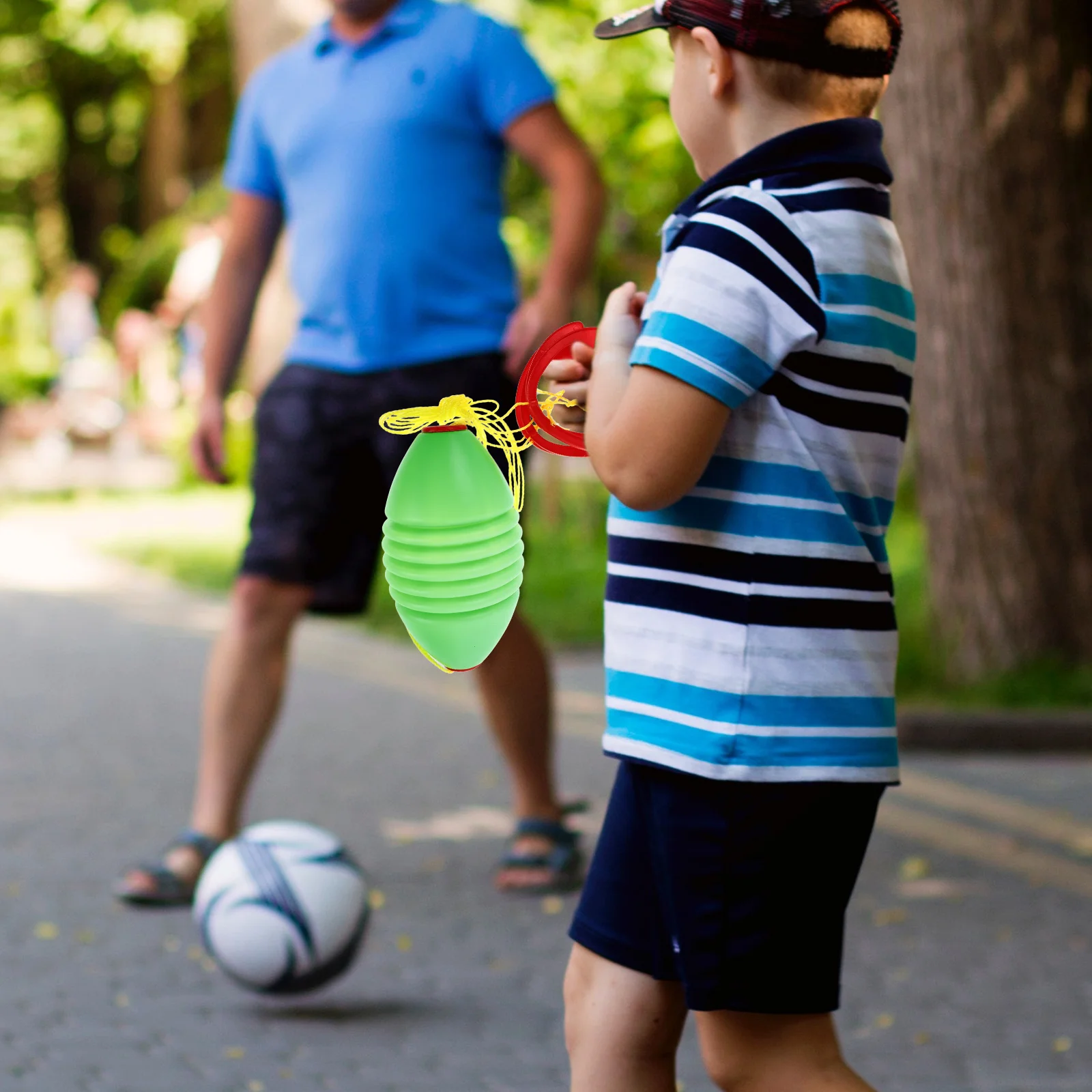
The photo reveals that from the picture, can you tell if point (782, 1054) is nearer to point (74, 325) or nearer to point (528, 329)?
point (528, 329)

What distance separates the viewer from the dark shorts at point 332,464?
4.21m

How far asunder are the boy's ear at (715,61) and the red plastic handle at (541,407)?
34 centimetres

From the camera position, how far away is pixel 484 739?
6.90 m

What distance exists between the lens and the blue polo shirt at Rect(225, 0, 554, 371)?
4188 mm

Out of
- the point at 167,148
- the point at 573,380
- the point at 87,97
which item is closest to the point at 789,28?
the point at 573,380

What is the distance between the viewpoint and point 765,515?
2174 millimetres

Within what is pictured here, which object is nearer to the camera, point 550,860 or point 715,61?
point 715,61

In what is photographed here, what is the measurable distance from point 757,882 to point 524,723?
241 cm

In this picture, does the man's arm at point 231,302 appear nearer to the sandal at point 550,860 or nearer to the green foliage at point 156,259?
the sandal at point 550,860

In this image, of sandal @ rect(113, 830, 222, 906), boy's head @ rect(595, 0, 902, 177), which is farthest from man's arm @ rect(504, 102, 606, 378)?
boy's head @ rect(595, 0, 902, 177)

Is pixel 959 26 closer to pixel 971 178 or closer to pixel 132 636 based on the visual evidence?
pixel 971 178

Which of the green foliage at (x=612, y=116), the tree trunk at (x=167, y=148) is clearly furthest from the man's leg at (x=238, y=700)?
the tree trunk at (x=167, y=148)

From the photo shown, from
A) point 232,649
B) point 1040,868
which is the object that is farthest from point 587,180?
point 1040,868

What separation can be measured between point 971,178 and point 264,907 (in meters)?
4.12
